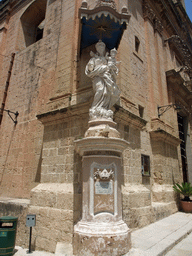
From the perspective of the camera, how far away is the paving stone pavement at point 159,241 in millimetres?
3824

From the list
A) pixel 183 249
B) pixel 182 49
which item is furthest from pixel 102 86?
pixel 182 49

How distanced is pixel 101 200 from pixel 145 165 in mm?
3492

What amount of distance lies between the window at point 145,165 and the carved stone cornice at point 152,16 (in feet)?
23.4

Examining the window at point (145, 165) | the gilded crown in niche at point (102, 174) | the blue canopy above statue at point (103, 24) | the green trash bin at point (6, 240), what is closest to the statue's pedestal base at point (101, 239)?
the gilded crown in niche at point (102, 174)

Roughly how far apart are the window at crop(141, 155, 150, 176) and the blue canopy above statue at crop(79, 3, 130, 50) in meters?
3.84

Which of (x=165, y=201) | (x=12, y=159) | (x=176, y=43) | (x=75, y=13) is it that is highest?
(x=176, y=43)

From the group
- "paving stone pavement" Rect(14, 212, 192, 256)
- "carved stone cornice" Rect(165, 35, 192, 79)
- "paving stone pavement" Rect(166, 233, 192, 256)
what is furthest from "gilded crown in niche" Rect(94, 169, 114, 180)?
"carved stone cornice" Rect(165, 35, 192, 79)

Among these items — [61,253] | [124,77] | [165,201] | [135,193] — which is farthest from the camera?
[165,201]

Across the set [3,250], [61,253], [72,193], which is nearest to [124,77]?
[72,193]

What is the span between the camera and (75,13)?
7.41m

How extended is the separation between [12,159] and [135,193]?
525 cm

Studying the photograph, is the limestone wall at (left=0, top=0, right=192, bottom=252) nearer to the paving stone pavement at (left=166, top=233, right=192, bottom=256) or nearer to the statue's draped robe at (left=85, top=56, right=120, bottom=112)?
the statue's draped robe at (left=85, top=56, right=120, bottom=112)

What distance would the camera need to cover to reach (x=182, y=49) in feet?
44.9

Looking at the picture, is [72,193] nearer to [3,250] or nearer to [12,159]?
[3,250]
